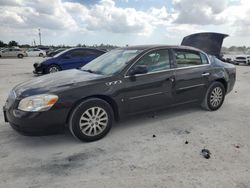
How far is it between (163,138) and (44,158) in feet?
5.99

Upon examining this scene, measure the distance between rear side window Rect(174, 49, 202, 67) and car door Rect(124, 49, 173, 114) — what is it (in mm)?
239

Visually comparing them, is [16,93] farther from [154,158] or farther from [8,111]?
[154,158]

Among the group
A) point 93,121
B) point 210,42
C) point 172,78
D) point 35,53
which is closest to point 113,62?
point 172,78

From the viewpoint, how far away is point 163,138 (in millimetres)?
3717

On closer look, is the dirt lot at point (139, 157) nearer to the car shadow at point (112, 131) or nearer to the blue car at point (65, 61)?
the car shadow at point (112, 131)

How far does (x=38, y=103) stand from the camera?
322 centimetres

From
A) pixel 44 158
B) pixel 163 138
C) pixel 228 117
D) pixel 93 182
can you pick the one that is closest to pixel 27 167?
pixel 44 158

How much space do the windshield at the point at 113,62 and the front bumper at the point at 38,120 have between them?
A: 44.2 inches

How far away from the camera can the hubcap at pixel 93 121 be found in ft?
11.5

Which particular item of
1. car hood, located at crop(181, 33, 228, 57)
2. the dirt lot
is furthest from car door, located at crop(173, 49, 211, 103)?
car hood, located at crop(181, 33, 228, 57)

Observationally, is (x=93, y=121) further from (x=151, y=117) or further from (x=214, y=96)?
(x=214, y=96)

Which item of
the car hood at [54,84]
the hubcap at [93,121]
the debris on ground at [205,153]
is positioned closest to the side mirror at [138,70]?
the car hood at [54,84]

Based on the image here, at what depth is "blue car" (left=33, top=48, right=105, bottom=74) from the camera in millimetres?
10438

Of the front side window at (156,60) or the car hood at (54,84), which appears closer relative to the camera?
the car hood at (54,84)
